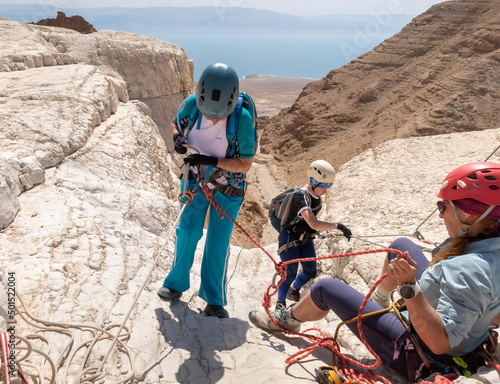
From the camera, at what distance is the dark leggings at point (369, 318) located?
223 cm

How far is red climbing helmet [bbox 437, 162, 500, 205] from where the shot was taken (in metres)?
1.89

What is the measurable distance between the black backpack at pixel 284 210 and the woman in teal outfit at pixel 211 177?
62cm

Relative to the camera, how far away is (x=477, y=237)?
1922 millimetres

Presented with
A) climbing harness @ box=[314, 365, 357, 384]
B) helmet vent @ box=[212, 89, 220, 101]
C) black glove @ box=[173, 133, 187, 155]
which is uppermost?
helmet vent @ box=[212, 89, 220, 101]

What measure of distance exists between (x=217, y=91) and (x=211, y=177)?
0.70 metres

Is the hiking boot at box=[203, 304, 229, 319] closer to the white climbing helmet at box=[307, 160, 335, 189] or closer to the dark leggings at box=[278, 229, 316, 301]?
the dark leggings at box=[278, 229, 316, 301]

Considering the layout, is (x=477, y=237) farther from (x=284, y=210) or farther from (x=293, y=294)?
(x=293, y=294)

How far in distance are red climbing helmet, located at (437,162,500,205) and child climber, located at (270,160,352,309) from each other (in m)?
1.36

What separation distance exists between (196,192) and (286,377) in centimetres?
146

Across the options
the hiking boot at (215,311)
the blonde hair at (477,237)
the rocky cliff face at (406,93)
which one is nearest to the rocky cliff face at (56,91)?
the hiking boot at (215,311)

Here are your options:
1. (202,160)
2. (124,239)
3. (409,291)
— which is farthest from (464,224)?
(124,239)

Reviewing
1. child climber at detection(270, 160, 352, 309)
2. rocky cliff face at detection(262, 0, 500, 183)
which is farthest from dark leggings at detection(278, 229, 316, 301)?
rocky cliff face at detection(262, 0, 500, 183)

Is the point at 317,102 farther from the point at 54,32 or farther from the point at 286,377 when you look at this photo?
the point at 286,377

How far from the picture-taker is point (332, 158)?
58.3 feet
